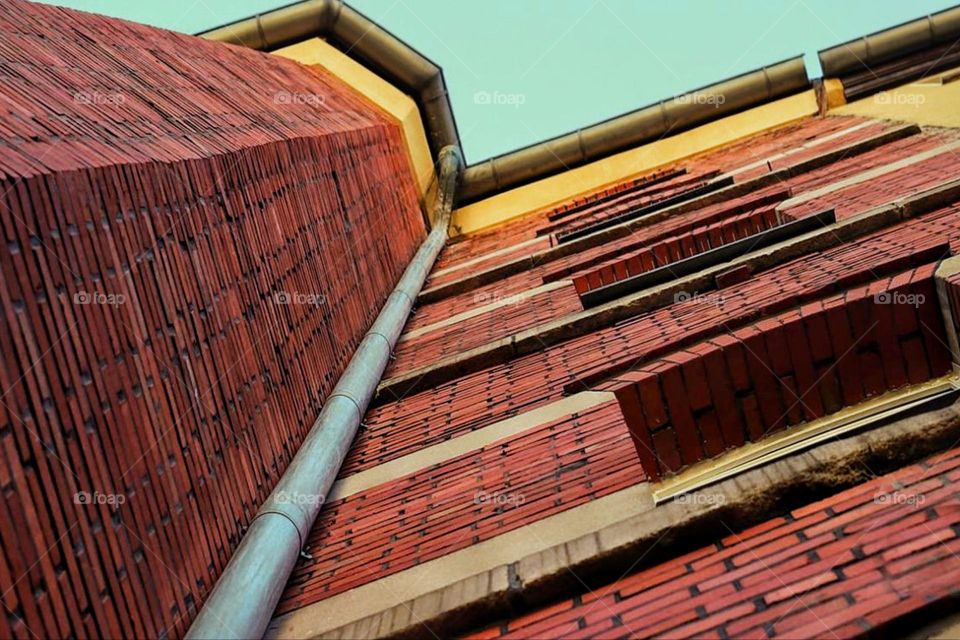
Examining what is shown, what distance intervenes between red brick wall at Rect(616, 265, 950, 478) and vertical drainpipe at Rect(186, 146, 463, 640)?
5.06 feet

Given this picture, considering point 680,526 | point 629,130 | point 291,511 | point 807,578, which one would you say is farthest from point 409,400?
point 629,130

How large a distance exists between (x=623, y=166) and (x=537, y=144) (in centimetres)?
119

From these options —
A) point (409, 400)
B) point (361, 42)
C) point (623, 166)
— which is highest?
point (361, 42)

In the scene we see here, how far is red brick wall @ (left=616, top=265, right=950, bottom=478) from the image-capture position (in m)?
4.16

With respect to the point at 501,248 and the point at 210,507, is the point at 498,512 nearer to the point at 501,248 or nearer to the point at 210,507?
the point at 210,507

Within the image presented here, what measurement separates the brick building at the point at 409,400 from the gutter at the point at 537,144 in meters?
4.52

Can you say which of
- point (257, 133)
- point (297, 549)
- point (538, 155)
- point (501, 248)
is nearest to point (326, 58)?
point (538, 155)

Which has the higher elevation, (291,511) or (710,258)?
(710,258)

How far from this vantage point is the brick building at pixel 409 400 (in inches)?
110

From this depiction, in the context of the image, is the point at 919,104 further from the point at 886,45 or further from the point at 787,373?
the point at 787,373

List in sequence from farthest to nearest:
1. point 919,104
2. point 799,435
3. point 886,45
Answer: point 886,45 → point 919,104 → point 799,435

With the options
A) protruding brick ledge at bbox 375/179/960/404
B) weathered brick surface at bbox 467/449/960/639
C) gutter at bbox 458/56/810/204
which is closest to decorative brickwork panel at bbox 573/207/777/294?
protruding brick ledge at bbox 375/179/960/404

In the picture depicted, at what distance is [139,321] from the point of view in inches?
142

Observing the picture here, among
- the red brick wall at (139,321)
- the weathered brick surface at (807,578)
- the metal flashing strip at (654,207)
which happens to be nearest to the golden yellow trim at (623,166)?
the metal flashing strip at (654,207)
